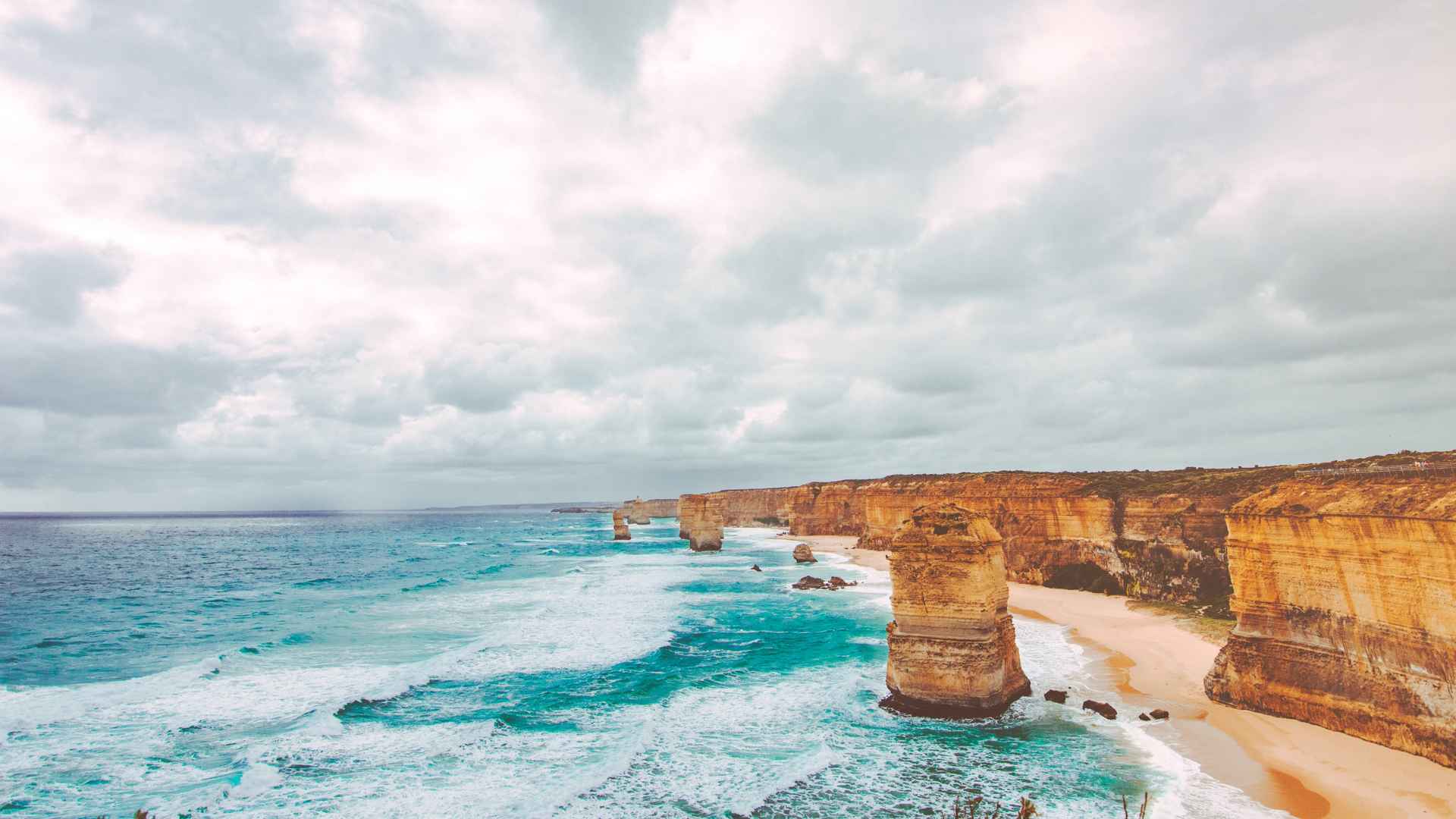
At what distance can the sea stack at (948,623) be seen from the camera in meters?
18.2

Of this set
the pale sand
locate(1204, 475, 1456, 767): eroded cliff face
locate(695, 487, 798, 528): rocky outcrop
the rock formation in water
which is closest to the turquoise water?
the pale sand

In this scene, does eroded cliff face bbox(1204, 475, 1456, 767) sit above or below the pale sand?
above

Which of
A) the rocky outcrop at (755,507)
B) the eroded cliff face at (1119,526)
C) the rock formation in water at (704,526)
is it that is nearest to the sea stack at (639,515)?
the rocky outcrop at (755,507)

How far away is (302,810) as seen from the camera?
552 inches

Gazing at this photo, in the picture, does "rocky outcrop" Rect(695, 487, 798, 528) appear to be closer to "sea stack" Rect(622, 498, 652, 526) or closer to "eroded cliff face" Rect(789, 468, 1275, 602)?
"sea stack" Rect(622, 498, 652, 526)

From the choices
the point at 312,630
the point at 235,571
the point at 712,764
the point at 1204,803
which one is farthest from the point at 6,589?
the point at 1204,803

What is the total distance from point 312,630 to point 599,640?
15051 mm

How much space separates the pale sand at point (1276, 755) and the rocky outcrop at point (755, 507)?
108m

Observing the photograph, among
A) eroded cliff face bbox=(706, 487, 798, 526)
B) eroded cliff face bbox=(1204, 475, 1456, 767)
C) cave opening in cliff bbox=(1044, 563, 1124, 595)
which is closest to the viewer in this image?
eroded cliff face bbox=(1204, 475, 1456, 767)

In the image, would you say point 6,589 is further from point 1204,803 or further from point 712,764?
point 1204,803

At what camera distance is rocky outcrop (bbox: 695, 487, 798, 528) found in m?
136

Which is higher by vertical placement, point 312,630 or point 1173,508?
point 1173,508

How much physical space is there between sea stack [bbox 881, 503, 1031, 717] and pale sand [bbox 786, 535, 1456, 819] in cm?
407

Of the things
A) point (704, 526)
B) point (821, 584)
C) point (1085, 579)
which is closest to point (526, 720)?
point (821, 584)
